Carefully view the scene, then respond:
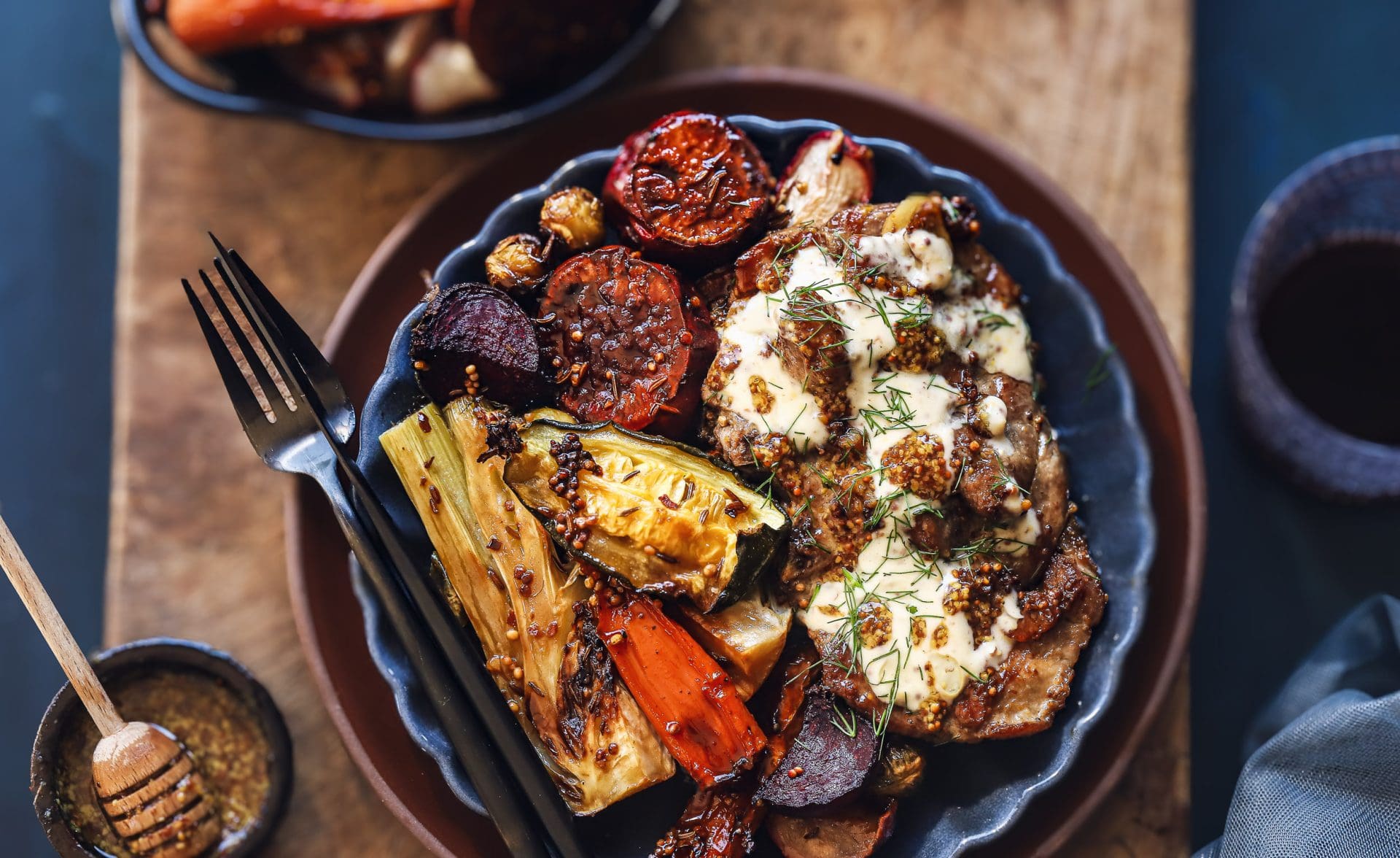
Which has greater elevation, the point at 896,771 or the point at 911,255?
the point at 911,255

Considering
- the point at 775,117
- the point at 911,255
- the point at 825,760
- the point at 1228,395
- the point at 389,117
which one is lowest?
the point at 1228,395

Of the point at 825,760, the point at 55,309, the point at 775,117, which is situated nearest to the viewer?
the point at 825,760

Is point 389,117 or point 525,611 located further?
point 389,117

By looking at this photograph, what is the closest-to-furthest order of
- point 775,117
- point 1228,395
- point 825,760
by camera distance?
1. point 825,760
2. point 775,117
3. point 1228,395

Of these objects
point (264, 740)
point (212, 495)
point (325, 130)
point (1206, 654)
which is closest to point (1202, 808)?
point (1206, 654)

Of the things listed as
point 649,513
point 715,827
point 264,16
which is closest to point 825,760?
point 715,827

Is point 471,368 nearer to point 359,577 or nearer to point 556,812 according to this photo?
point 359,577

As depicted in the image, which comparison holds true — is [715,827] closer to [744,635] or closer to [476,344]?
[744,635]
